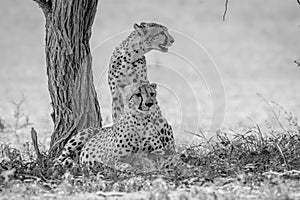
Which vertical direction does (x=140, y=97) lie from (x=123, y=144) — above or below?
Result: above

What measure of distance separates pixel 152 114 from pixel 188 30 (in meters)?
13.7

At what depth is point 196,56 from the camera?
57.9 ft

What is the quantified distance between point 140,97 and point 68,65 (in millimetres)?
1033

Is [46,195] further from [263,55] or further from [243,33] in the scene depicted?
[243,33]

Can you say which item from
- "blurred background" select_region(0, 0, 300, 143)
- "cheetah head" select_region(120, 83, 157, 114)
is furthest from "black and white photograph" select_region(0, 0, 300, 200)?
"blurred background" select_region(0, 0, 300, 143)

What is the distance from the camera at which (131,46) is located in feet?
19.5

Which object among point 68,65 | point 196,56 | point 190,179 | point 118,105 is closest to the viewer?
point 190,179

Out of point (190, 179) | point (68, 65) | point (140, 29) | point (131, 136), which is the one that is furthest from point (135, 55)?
point (190, 179)

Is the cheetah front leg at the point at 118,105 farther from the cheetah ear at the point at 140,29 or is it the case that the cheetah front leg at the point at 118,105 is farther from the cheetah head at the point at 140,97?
the cheetah ear at the point at 140,29

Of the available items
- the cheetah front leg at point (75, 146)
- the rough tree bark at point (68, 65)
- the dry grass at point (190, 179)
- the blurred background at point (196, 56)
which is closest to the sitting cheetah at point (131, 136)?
the dry grass at point (190, 179)

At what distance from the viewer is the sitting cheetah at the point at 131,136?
17.6ft

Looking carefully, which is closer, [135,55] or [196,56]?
[135,55]

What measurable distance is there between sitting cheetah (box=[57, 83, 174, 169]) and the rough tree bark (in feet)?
2.19

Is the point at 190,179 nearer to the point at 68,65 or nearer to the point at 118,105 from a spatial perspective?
the point at 118,105
